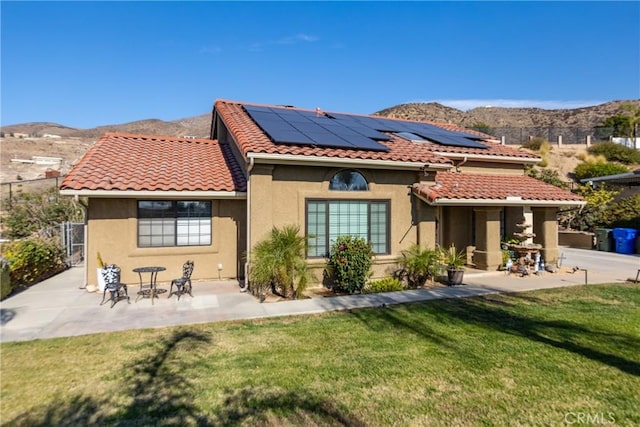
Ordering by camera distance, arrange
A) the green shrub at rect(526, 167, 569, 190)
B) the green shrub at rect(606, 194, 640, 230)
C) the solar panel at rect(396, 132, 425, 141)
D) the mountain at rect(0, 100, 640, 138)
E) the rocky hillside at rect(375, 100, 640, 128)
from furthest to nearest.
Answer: the mountain at rect(0, 100, 640, 138) → the rocky hillside at rect(375, 100, 640, 128) → the green shrub at rect(526, 167, 569, 190) → the green shrub at rect(606, 194, 640, 230) → the solar panel at rect(396, 132, 425, 141)

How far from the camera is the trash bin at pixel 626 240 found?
18844 millimetres

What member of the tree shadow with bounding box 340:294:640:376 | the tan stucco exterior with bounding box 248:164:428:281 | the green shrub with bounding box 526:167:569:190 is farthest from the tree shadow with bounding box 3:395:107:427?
the green shrub with bounding box 526:167:569:190

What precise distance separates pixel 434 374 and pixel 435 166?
7973 millimetres

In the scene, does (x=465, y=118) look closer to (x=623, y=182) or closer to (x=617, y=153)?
(x=617, y=153)

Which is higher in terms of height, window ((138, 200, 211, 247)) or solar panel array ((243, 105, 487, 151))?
solar panel array ((243, 105, 487, 151))

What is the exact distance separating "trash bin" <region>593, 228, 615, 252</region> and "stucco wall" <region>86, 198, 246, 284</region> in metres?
20.1

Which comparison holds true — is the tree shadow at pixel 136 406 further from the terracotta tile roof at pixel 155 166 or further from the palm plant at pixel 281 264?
the terracotta tile roof at pixel 155 166

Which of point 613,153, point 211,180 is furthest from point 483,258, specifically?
point 613,153

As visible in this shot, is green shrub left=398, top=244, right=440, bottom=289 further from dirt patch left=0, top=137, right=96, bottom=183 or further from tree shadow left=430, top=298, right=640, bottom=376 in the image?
dirt patch left=0, top=137, right=96, bottom=183

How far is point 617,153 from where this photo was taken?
44938 mm

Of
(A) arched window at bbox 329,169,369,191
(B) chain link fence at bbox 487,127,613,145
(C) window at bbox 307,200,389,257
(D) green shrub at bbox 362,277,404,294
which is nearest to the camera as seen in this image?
(D) green shrub at bbox 362,277,404,294

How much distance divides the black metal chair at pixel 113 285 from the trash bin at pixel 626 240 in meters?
23.5

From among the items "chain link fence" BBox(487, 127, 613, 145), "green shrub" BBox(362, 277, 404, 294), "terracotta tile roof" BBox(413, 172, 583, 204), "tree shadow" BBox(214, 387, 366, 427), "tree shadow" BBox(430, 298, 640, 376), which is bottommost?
"tree shadow" BBox(214, 387, 366, 427)

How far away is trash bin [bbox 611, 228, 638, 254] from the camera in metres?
18.8
